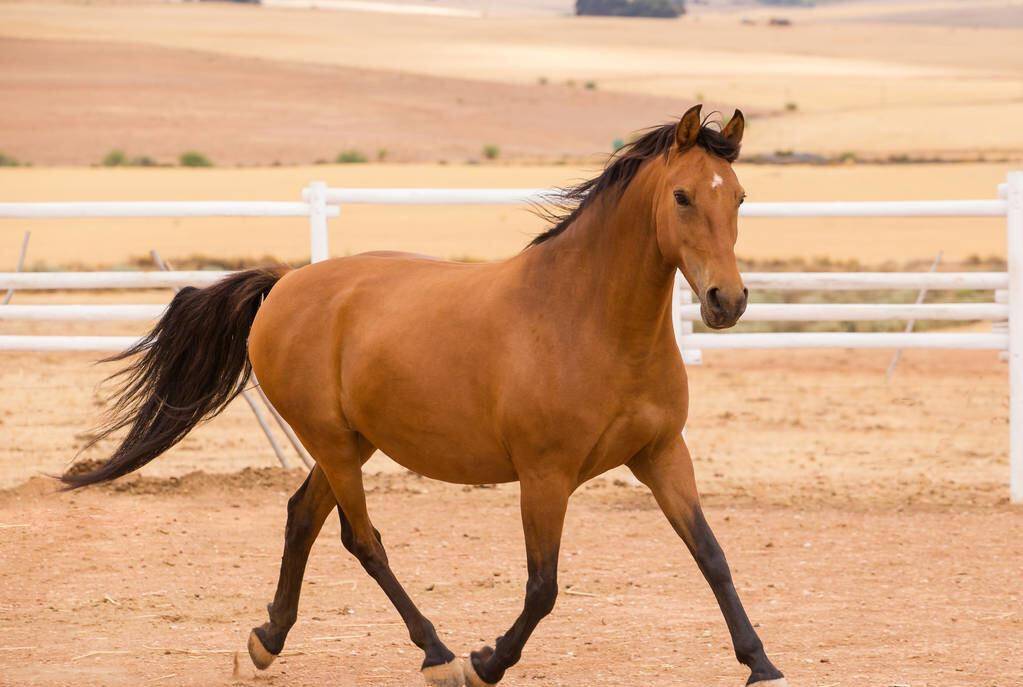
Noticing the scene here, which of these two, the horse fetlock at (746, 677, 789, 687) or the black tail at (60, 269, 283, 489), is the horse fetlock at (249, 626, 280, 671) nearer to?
the black tail at (60, 269, 283, 489)

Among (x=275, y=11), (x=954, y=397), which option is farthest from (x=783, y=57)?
(x=954, y=397)

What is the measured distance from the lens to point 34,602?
5957 mm

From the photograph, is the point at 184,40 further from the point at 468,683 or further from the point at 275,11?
the point at 468,683

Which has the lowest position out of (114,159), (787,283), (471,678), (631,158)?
(114,159)

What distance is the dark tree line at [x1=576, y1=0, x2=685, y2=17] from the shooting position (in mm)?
106188

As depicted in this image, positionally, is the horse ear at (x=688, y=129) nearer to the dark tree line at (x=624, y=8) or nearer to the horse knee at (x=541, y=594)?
the horse knee at (x=541, y=594)

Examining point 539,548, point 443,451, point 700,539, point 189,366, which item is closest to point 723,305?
point 700,539

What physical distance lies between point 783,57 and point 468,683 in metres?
81.0

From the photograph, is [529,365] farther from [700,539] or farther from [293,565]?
[293,565]

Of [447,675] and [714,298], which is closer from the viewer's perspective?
[714,298]

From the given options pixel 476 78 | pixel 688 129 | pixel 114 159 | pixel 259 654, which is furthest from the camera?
pixel 476 78

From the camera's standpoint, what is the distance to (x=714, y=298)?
3.81 metres

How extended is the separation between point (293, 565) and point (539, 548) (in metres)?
1.17

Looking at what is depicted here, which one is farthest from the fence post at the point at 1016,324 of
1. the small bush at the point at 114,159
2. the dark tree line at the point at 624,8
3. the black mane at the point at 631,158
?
the dark tree line at the point at 624,8
